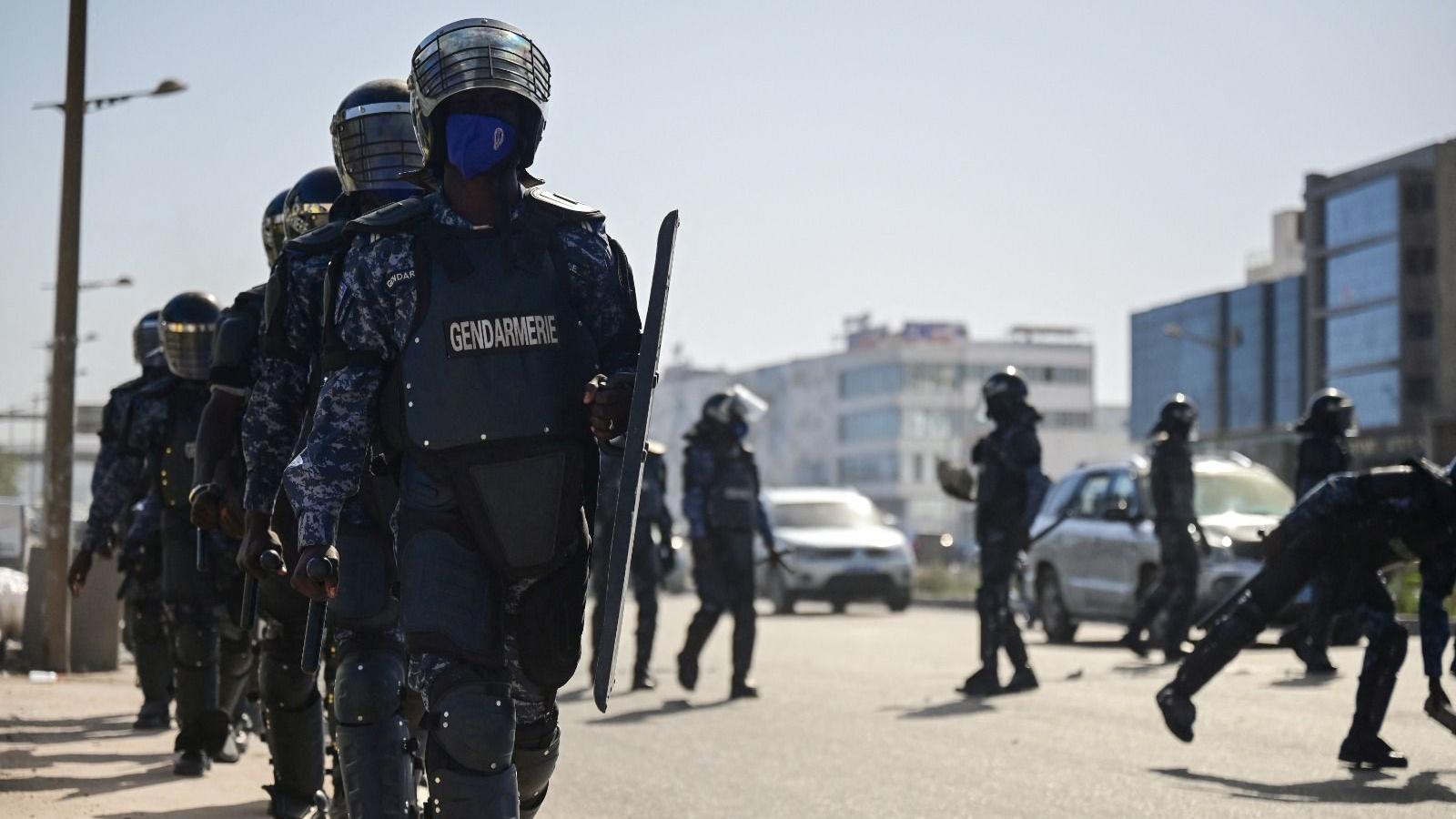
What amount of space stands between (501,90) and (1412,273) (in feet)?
237

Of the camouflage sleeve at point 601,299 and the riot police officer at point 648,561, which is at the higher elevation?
the camouflage sleeve at point 601,299

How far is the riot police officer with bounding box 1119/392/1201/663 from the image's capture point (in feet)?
→ 56.4

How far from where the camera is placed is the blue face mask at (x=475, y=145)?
4.93 meters

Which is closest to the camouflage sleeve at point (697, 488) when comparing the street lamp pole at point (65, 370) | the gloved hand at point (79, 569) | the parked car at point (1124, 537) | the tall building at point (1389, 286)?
the gloved hand at point (79, 569)

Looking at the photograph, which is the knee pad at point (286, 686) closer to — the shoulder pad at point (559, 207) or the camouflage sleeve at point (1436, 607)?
the shoulder pad at point (559, 207)

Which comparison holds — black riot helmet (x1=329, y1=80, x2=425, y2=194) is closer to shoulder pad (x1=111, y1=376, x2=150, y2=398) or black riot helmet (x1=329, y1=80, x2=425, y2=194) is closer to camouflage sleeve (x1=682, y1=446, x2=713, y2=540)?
shoulder pad (x1=111, y1=376, x2=150, y2=398)

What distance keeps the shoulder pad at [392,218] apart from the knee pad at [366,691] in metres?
1.10

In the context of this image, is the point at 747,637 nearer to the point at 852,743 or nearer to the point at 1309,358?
the point at 852,743

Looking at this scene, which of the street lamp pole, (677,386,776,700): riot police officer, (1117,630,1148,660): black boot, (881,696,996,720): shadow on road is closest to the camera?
(881,696,996,720): shadow on road

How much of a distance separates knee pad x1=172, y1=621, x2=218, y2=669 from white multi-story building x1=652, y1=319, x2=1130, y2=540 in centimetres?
11778

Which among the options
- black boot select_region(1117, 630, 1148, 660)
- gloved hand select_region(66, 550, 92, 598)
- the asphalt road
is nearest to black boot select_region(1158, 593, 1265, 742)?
the asphalt road

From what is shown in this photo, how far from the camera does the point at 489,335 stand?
187 inches

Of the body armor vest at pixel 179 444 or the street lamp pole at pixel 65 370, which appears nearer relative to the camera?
the body armor vest at pixel 179 444

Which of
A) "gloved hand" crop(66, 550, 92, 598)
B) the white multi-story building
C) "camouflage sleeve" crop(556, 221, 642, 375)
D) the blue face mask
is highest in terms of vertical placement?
the white multi-story building
